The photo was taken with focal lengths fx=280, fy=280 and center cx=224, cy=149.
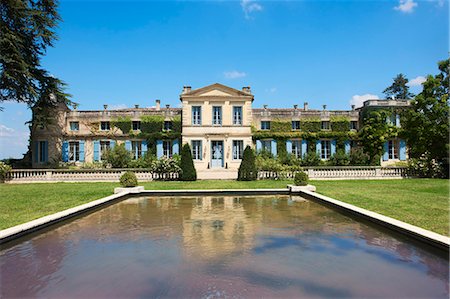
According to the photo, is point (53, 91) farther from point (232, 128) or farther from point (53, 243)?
point (53, 243)

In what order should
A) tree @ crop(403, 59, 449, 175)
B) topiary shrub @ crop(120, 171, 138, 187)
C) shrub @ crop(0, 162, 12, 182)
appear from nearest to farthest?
1. topiary shrub @ crop(120, 171, 138, 187)
2. shrub @ crop(0, 162, 12, 182)
3. tree @ crop(403, 59, 449, 175)

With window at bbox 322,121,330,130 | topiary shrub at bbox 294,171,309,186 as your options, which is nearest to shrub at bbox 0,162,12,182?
topiary shrub at bbox 294,171,309,186

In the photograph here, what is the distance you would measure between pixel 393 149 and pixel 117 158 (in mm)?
25347

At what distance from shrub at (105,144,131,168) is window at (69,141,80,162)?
4.24m

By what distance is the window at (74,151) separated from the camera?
1035 inches

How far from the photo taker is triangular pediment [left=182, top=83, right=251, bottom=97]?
2455 cm

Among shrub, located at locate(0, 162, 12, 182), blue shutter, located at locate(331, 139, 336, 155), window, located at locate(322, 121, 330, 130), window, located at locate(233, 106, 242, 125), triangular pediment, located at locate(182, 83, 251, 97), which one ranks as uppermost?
triangular pediment, located at locate(182, 83, 251, 97)

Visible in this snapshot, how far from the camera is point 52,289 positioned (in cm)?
350

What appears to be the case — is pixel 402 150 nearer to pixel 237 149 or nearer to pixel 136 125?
pixel 237 149

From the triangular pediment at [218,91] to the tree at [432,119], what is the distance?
1266 cm

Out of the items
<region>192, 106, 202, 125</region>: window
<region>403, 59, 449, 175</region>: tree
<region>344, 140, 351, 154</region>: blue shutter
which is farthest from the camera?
<region>344, 140, 351, 154</region>: blue shutter

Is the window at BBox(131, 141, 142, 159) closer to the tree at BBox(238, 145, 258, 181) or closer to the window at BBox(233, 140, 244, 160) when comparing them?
the window at BBox(233, 140, 244, 160)

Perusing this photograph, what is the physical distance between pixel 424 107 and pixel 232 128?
14202mm

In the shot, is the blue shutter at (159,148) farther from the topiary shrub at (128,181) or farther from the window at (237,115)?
the topiary shrub at (128,181)
